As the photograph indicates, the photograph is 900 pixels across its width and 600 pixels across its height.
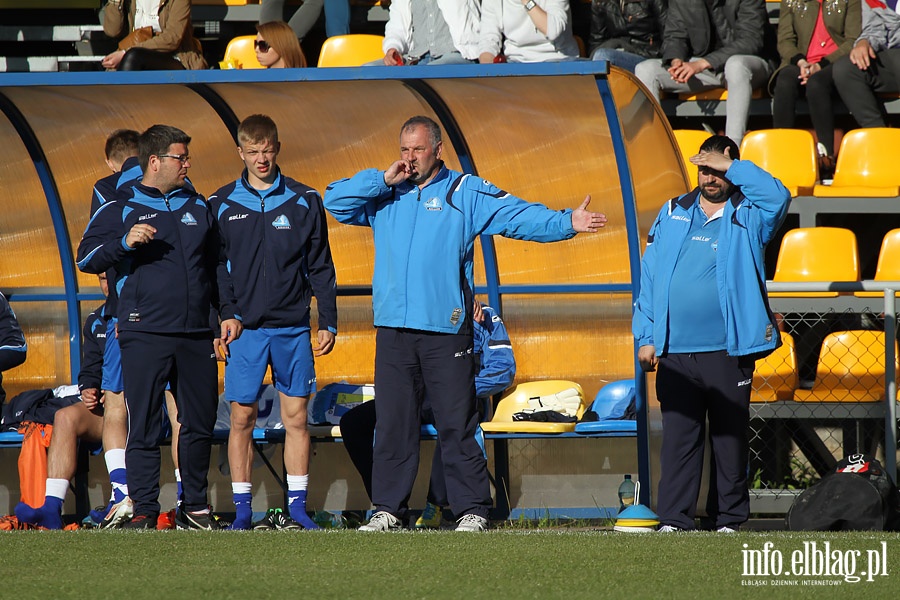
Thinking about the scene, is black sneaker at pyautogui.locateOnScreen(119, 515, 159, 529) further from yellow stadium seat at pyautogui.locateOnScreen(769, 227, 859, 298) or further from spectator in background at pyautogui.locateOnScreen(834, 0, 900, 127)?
spectator in background at pyautogui.locateOnScreen(834, 0, 900, 127)

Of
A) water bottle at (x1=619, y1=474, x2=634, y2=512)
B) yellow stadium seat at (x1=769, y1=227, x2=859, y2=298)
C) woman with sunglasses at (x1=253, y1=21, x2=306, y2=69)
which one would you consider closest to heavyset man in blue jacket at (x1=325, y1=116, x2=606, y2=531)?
water bottle at (x1=619, y1=474, x2=634, y2=512)

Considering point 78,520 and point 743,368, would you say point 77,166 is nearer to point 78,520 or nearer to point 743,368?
point 78,520

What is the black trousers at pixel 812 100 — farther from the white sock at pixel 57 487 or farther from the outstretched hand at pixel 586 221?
the white sock at pixel 57 487

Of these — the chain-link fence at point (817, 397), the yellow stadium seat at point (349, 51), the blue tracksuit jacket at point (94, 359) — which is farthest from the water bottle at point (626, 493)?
the yellow stadium seat at point (349, 51)

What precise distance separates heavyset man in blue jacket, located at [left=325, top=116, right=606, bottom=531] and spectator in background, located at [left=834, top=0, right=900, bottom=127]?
178 inches

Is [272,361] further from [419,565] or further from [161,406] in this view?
[419,565]

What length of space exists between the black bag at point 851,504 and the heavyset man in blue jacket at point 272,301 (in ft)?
8.13

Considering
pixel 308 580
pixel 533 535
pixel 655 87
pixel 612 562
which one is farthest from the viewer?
pixel 655 87

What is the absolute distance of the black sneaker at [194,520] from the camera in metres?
5.88

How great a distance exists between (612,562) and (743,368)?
1602 millimetres

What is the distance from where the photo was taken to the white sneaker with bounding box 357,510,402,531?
18.4ft

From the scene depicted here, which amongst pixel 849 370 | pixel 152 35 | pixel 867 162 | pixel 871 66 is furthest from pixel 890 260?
pixel 152 35

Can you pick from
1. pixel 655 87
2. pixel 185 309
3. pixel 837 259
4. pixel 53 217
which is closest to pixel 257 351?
pixel 185 309

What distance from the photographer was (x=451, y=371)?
5.72 meters
